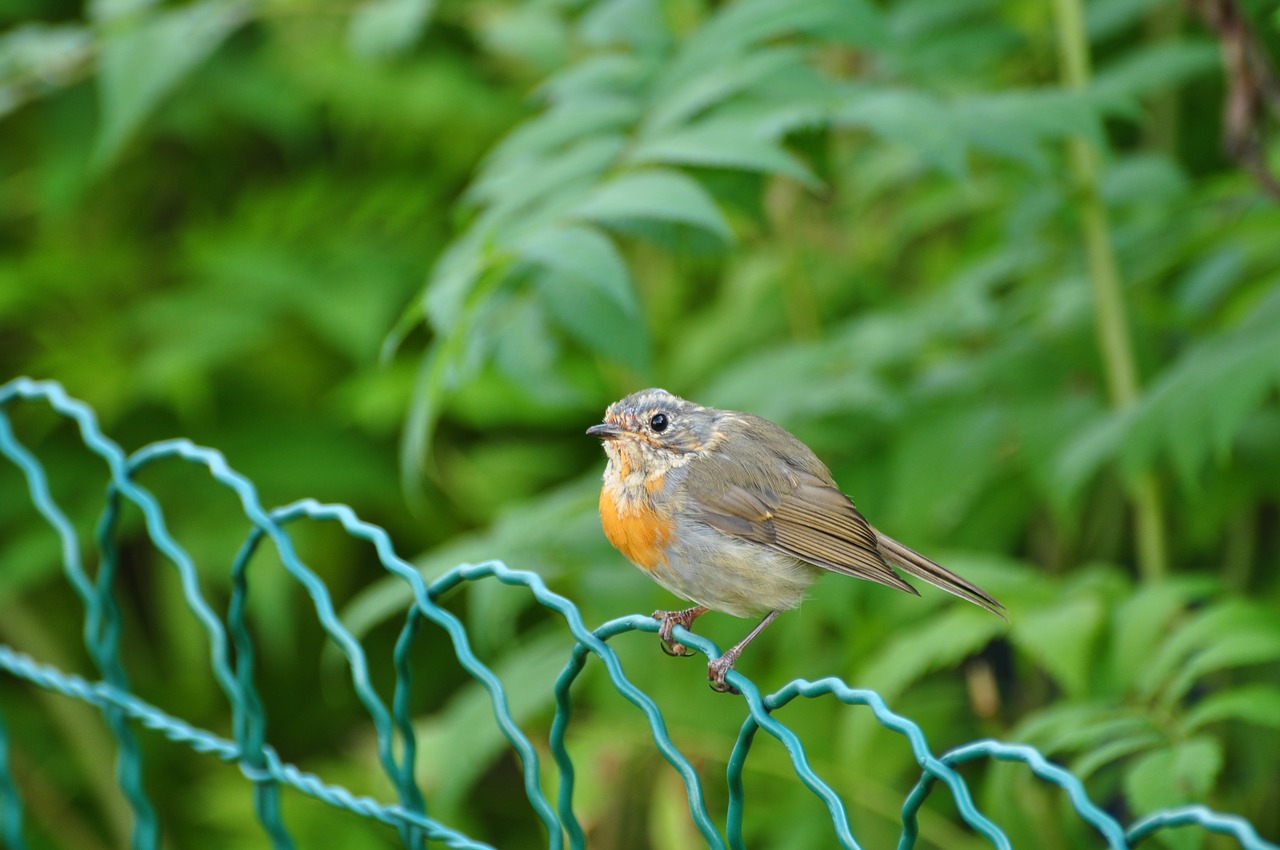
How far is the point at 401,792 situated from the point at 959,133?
3.94 ft

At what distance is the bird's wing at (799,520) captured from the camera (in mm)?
1824

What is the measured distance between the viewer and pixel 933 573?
1700 mm

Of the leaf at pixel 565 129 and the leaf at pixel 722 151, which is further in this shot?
the leaf at pixel 565 129

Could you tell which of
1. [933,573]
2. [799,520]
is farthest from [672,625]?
[799,520]

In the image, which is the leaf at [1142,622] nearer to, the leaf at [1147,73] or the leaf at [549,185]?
the leaf at [1147,73]

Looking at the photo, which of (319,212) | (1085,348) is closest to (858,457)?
(1085,348)

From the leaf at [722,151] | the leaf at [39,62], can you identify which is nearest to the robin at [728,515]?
the leaf at [722,151]

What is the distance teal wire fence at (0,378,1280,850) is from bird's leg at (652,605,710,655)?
0.16ft

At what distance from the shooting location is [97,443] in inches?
75.6

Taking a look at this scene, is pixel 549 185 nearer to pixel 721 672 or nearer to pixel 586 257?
pixel 586 257

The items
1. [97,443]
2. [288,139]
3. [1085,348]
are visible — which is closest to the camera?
[97,443]

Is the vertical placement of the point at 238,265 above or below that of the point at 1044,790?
above

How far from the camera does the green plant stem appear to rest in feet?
8.14

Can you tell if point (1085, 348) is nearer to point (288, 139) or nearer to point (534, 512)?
point (534, 512)
